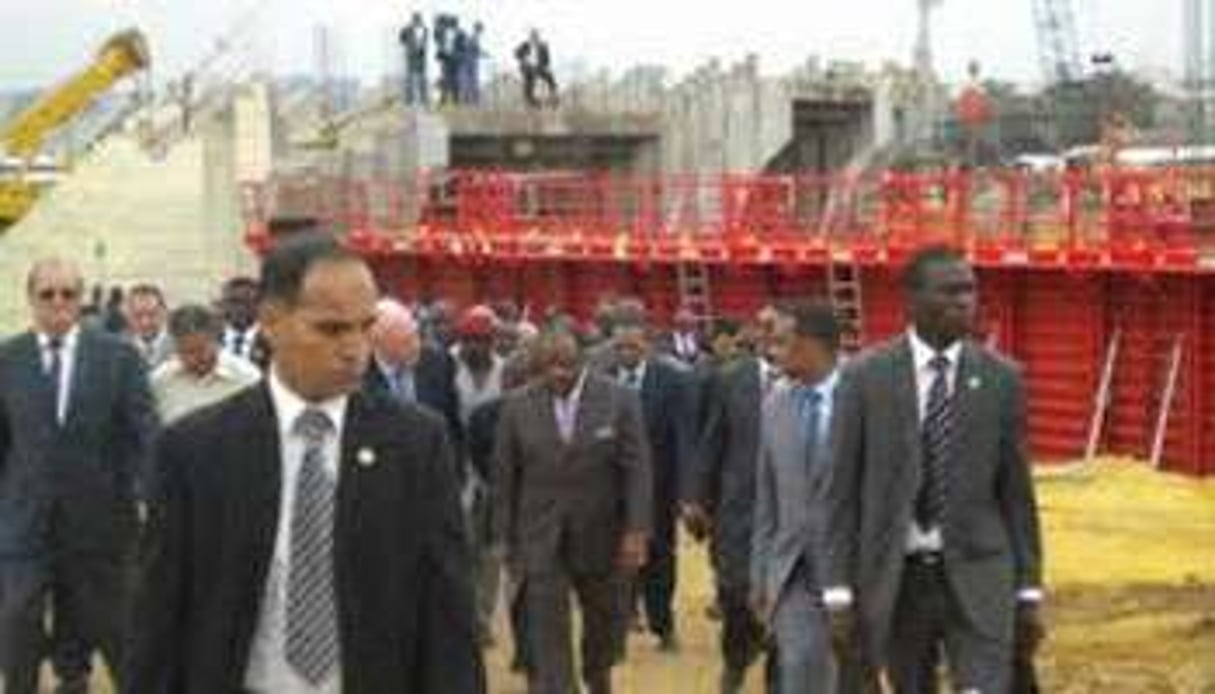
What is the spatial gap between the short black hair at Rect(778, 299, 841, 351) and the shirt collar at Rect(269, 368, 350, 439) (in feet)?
14.3

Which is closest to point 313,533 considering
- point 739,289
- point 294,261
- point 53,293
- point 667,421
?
point 294,261

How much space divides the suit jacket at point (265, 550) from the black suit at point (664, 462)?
824cm

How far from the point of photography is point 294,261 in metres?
4.79

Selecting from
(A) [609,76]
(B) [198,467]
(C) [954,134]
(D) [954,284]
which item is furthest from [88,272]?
(B) [198,467]

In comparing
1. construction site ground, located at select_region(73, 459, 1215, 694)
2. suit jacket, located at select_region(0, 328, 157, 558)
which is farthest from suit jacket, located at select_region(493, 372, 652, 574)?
construction site ground, located at select_region(73, 459, 1215, 694)

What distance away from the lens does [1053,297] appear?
24797mm

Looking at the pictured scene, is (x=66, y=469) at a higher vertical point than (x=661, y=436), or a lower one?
higher

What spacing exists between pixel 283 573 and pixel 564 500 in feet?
20.4

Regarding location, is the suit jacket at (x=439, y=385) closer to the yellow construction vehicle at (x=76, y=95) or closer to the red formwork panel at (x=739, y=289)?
the red formwork panel at (x=739, y=289)

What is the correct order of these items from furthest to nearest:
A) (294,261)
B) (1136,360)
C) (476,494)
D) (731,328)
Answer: (1136,360), (731,328), (476,494), (294,261)

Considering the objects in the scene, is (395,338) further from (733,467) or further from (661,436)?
(661,436)

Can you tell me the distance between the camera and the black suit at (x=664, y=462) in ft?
44.9

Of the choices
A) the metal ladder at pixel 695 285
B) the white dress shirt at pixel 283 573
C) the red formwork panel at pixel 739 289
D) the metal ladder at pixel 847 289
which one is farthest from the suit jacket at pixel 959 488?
the metal ladder at pixel 695 285

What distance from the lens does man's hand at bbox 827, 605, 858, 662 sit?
8180mm
